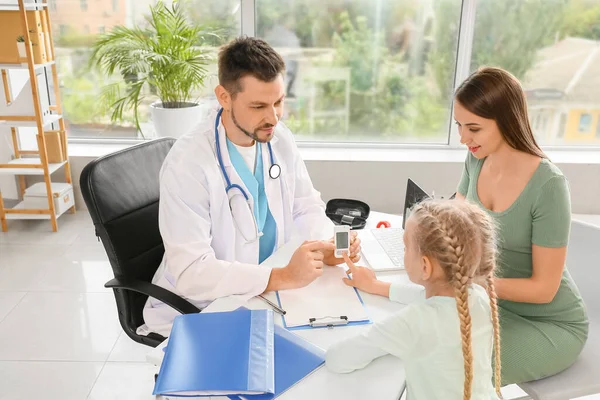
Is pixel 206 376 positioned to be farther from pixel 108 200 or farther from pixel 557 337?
pixel 557 337

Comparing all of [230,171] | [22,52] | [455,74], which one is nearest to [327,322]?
[230,171]

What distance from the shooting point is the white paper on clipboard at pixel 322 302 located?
1381 millimetres

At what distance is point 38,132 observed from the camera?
338 centimetres

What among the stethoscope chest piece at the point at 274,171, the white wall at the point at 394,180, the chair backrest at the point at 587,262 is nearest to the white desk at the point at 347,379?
the stethoscope chest piece at the point at 274,171

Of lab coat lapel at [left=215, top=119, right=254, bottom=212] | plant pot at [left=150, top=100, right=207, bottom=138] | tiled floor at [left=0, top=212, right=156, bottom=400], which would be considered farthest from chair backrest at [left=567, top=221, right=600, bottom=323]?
plant pot at [left=150, top=100, right=207, bottom=138]

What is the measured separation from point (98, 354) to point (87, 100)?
87.5 inches

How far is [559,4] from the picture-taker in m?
3.69

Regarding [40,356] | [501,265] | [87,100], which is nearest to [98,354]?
[40,356]

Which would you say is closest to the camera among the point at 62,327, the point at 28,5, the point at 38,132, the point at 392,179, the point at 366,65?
the point at 62,327

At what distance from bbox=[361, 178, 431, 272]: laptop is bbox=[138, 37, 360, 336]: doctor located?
92 millimetres

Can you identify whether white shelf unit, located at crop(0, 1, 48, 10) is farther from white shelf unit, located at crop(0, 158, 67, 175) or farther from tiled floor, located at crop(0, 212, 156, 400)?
tiled floor, located at crop(0, 212, 156, 400)

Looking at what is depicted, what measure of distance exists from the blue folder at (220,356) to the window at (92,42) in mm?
2732

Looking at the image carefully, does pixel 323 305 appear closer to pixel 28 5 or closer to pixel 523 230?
pixel 523 230

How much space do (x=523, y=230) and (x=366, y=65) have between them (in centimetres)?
255
